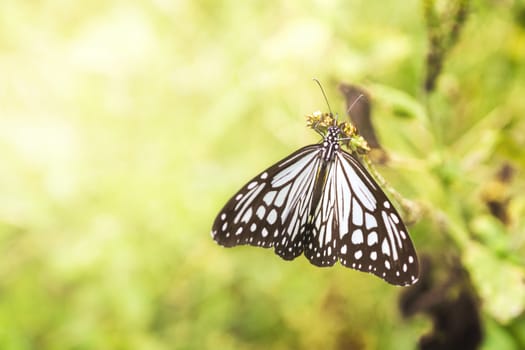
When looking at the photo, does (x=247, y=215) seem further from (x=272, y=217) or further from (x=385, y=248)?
(x=385, y=248)

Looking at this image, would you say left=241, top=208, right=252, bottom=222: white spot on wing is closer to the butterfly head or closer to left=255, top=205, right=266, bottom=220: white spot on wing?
left=255, top=205, right=266, bottom=220: white spot on wing

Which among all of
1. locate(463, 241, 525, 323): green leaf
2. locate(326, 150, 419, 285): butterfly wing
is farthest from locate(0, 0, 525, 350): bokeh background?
locate(326, 150, 419, 285): butterfly wing

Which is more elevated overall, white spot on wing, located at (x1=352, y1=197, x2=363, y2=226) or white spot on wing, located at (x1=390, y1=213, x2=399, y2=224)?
white spot on wing, located at (x1=352, y1=197, x2=363, y2=226)

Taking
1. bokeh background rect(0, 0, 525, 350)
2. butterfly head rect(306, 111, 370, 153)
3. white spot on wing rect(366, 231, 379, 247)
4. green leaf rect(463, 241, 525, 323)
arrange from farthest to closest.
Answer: bokeh background rect(0, 0, 525, 350) → green leaf rect(463, 241, 525, 323) → white spot on wing rect(366, 231, 379, 247) → butterfly head rect(306, 111, 370, 153)

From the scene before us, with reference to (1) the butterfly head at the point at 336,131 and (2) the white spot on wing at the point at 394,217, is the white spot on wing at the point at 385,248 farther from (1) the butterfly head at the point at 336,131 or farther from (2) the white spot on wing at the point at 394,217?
(1) the butterfly head at the point at 336,131

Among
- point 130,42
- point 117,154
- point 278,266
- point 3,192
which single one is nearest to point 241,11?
point 130,42

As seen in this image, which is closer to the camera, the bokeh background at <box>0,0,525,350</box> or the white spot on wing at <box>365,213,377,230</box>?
the white spot on wing at <box>365,213,377,230</box>

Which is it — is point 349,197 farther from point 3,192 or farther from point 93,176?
point 3,192
